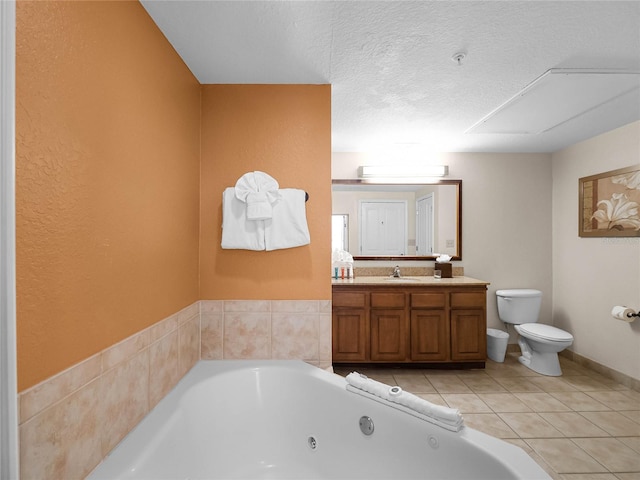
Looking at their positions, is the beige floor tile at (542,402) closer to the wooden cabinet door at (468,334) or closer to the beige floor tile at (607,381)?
the wooden cabinet door at (468,334)

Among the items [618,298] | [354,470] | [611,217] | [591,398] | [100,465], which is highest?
[611,217]

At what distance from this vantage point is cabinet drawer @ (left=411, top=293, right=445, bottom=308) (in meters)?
3.12

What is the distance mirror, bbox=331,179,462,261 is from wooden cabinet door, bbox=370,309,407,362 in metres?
0.75

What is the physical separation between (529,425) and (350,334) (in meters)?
1.50

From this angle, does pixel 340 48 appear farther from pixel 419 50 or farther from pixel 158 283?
pixel 158 283

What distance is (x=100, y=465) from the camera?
1.09 meters

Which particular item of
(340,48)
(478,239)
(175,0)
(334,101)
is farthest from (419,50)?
(478,239)

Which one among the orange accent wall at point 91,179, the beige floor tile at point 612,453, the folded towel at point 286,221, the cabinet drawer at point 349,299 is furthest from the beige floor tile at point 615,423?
the orange accent wall at point 91,179

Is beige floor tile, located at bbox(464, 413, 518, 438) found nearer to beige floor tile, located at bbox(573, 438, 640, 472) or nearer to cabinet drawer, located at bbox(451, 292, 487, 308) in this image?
beige floor tile, located at bbox(573, 438, 640, 472)

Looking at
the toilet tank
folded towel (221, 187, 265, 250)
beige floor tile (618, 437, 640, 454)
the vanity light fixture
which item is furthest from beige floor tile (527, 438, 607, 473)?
the vanity light fixture

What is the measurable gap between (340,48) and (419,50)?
427 millimetres

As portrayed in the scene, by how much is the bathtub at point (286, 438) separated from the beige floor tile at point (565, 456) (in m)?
1.15

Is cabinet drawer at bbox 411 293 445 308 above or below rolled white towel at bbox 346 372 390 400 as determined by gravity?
above

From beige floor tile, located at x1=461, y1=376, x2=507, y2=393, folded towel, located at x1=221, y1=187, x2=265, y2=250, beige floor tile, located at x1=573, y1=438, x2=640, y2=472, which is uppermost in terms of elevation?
folded towel, located at x1=221, y1=187, x2=265, y2=250
